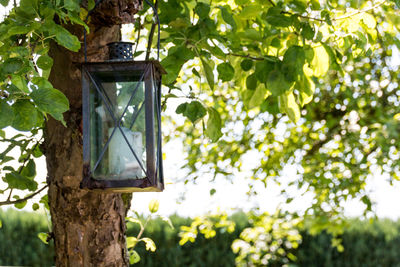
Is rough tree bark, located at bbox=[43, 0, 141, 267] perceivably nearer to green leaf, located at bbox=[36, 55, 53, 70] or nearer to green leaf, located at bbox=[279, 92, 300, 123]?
green leaf, located at bbox=[36, 55, 53, 70]

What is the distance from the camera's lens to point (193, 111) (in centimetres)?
193

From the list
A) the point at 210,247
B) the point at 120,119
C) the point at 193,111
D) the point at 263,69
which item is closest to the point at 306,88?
the point at 263,69

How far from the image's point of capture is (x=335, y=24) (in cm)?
220

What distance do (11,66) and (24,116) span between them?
15cm

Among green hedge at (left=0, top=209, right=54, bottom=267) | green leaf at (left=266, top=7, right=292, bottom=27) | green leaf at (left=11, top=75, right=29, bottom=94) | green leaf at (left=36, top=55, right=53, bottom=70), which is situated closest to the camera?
green leaf at (left=11, top=75, right=29, bottom=94)

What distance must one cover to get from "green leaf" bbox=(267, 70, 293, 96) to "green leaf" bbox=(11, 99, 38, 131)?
81 centimetres

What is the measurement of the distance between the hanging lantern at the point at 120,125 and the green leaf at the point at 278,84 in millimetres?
404

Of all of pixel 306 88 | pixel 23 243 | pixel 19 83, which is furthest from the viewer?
pixel 23 243

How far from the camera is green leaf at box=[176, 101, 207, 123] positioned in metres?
1.92

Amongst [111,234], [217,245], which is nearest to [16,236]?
[217,245]

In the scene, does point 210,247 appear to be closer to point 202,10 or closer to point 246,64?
point 246,64

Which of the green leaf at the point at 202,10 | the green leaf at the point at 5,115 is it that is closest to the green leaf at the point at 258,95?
the green leaf at the point at 202,10

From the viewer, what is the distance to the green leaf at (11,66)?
1.40 metres

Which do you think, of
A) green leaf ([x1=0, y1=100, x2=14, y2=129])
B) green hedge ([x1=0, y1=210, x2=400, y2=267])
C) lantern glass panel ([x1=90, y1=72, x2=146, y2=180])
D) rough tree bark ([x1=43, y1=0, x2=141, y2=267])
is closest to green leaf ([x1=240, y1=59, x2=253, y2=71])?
rough tree bark ([x1=43, y1=0, x2=141, y2=267])
